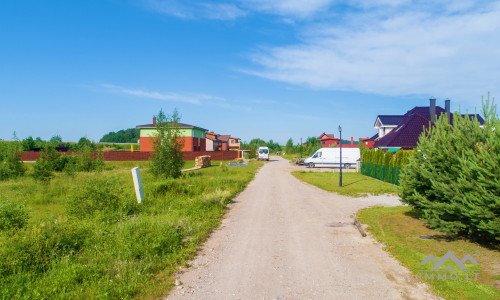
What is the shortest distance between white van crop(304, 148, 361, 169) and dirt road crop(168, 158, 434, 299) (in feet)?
80.8

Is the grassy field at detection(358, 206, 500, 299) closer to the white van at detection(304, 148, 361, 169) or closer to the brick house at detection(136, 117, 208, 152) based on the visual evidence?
the white van at detection(304, 148, 361, 169)

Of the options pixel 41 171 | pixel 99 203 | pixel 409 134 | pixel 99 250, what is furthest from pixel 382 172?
pixel 41 171

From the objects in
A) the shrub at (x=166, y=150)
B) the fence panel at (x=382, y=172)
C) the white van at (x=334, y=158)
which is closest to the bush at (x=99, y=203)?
the shrub at (x=166, y=150)

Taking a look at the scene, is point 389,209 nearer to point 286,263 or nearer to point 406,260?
point 406,260

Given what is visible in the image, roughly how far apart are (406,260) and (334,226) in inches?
119

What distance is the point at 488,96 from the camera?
273 inches

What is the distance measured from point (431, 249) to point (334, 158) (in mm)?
27929

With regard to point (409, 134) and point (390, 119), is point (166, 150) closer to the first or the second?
point (409, 134)

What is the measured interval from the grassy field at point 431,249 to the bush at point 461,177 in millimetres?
389

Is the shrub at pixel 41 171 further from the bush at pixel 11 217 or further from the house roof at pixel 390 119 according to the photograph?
the house roof at pixel 390 119

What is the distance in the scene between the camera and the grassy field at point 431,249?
4.51 metres

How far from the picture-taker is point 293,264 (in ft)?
18.8

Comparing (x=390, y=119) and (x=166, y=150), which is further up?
(x=390, y=119)

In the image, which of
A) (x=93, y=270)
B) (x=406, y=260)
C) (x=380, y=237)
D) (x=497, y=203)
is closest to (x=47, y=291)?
(x=93, y=270)
